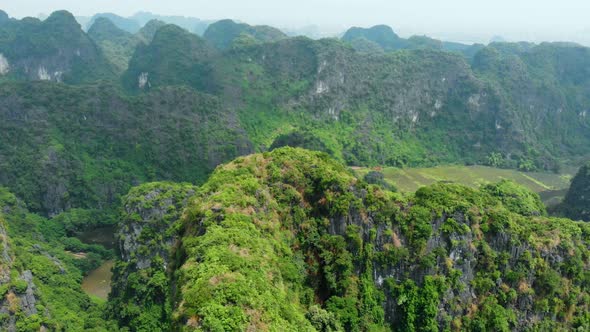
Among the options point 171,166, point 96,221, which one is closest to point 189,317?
point 96,221

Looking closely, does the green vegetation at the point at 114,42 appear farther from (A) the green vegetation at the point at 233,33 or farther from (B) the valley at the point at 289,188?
(A) the green vegetation at the point at 233,33

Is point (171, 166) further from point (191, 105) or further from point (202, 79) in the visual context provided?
point (202, 79)

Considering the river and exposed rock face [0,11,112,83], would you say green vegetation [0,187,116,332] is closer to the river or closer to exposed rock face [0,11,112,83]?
the river

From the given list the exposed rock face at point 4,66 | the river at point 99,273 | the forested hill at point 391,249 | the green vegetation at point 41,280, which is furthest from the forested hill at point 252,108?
the forested hill at point 391,249

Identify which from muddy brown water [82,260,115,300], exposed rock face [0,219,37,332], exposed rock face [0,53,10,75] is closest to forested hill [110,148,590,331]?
exposed rock face [0,219,37,332]

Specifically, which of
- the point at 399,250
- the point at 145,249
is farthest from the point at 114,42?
the point at 399,250

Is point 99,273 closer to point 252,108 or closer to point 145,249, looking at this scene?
point 145,249

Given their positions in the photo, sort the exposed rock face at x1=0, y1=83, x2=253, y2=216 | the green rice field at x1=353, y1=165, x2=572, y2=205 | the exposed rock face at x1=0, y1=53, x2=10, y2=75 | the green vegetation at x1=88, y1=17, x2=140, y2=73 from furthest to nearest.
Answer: the green vegetation at x1=88, y1=17, x2=140, y2=73 → the exposed rock face at x1=0, y1=53, x2=10, y2=75 → the green rice field at x1=353, y1=165, x2=572, y2=205 → the exposed rock face at x1=0, y1=83, x2=253, y2=216
